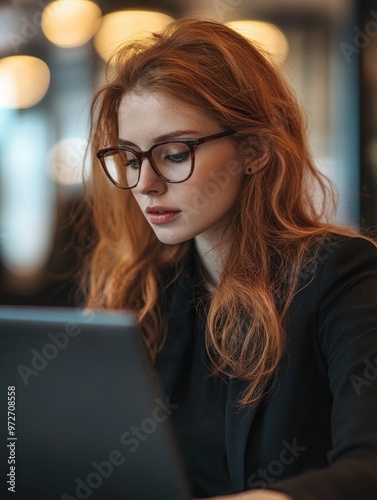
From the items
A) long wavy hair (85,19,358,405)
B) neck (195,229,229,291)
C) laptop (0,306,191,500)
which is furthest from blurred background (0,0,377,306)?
laptop (0,306,191,500)

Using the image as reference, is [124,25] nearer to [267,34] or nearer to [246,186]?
[267,34]

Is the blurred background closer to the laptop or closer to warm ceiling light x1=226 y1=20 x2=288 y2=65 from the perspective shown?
warm ceiling light x1=226 y1=20 x2=288 y2=65

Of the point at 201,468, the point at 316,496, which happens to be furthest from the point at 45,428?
the point at 201,468

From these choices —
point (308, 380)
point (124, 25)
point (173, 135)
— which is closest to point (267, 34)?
point (124, 25)

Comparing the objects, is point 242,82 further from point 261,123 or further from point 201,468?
point 201,468

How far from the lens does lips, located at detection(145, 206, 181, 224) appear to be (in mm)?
1455

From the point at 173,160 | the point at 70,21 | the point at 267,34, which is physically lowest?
the point at 173,160

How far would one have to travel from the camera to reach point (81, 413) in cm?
88

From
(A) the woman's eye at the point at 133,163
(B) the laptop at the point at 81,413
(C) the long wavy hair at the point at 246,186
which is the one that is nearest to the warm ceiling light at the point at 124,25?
(C) the long wavy hair at the point at 246,186

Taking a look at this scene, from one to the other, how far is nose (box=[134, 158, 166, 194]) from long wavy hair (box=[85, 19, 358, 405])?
145 millimetres

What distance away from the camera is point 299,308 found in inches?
53.1

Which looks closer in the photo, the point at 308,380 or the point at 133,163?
the point at 308,380

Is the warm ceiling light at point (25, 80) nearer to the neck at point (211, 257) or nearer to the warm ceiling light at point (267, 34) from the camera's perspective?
the warm ceiling light at point (267, 34)

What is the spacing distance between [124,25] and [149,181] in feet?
6.65
